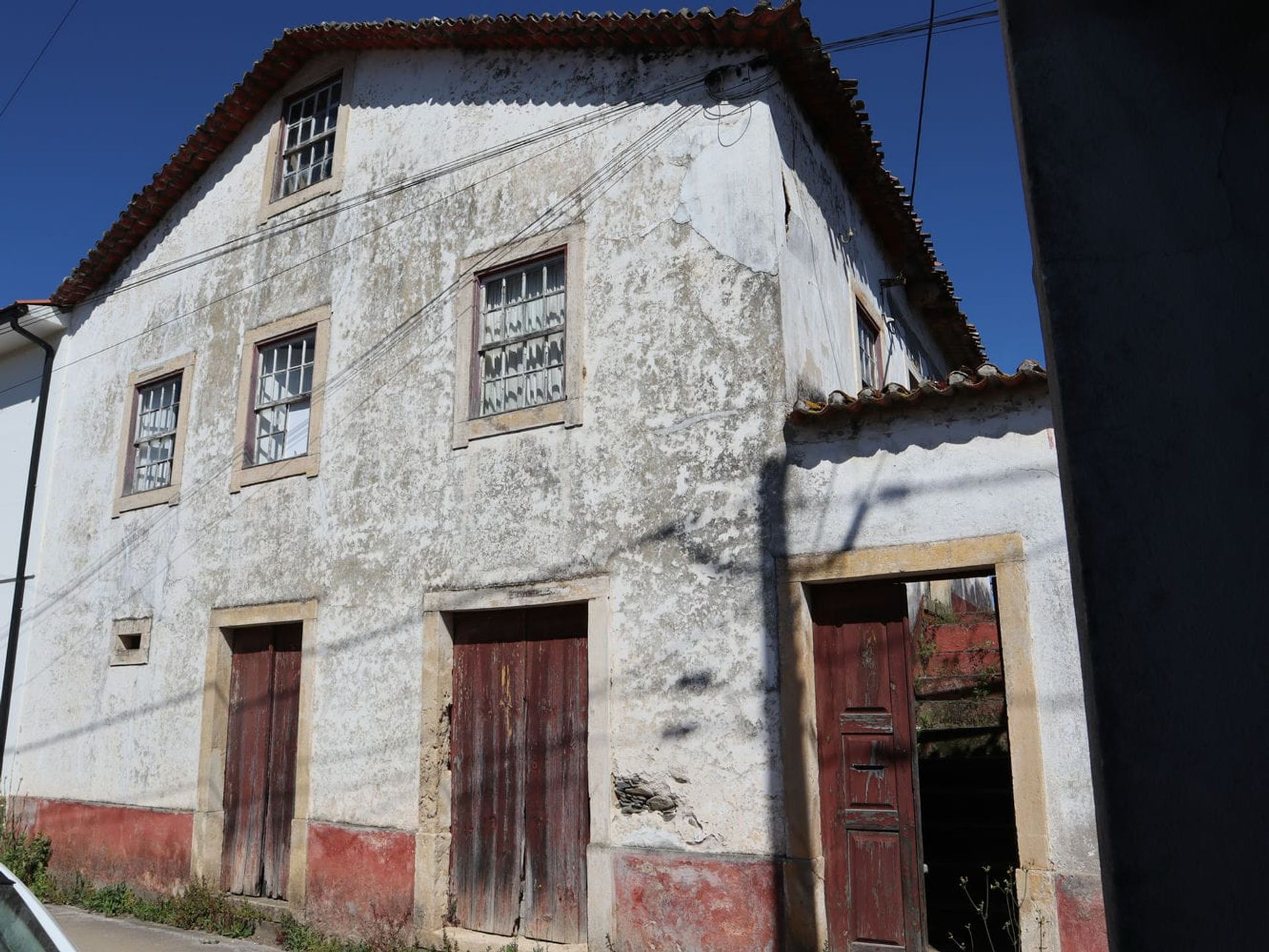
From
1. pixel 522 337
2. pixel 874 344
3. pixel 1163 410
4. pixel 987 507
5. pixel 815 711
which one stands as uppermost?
pixel 874 344

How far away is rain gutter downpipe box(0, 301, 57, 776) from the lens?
11438mm

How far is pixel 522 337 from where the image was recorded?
8.19 metres

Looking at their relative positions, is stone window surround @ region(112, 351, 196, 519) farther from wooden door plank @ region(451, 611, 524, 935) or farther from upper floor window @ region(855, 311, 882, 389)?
upper floor window @ region(855, 311, 882, 389)

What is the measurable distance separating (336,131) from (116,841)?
746cm

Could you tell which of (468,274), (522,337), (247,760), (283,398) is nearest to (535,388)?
(522,337)

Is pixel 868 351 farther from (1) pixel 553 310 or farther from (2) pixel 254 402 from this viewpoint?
(2) pixel 254 402

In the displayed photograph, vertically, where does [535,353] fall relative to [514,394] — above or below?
above

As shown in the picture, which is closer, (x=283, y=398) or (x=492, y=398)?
(x=492, y=398)

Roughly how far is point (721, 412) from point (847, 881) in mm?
3115

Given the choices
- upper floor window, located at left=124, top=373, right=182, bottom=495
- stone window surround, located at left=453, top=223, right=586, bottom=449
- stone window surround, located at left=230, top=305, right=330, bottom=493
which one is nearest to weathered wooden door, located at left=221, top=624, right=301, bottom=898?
stone window surround, located at left=230, top=305, right=330, bottom=493

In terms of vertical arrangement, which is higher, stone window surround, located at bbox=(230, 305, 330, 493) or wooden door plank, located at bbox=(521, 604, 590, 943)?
stone window surround, located at bbox=(230, 305, 330, 493)

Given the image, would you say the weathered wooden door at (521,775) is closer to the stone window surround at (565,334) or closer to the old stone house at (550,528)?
the old stone house at (550,528)

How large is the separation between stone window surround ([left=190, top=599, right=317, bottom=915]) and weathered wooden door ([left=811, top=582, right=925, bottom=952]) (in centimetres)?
457

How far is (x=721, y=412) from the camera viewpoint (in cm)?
691
